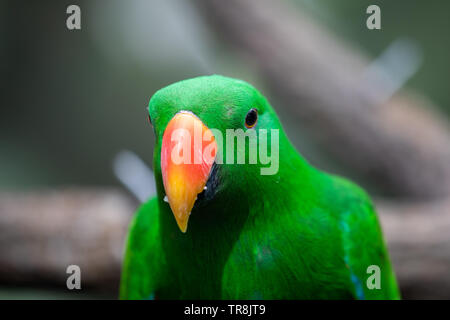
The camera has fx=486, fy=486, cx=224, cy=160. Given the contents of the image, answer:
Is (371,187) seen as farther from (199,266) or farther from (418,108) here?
(199,266)

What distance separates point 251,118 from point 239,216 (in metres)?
0.30

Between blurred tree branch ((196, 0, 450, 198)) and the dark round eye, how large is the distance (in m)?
2.71

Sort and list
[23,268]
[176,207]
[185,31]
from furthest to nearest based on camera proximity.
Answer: [185,31] → [23,268] → [176,207]

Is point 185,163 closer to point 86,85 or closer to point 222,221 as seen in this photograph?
point 222,221

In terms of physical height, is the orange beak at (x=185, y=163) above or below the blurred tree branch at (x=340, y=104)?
below

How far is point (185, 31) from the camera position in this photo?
16.8ft

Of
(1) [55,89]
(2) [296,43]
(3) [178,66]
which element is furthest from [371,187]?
(1) [55,89]

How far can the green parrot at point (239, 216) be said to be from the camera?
131 cm

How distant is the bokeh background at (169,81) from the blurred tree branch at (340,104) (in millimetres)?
12

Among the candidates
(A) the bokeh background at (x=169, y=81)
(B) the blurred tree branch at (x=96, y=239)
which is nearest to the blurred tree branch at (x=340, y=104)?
(A) the bokeh background at (x=169, y=81)

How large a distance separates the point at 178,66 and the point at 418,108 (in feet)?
8.20

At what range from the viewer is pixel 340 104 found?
401cm

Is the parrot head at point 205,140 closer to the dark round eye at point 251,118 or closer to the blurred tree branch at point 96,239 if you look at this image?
the dark round eye at point 251,118

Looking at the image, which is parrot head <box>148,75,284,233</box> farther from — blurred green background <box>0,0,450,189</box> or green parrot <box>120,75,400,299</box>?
blurred green background <box>0,0,450,189</box>
